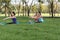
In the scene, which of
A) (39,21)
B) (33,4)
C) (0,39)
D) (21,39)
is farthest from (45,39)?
(33,4)

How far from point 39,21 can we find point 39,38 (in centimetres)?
1042

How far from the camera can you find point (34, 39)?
933 centimetres

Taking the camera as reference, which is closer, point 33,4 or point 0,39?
point 0,39

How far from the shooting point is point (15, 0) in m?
74.0

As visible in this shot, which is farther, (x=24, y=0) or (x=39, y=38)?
(x=24, y=0)

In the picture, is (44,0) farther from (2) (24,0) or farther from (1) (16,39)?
(1) (16,39)

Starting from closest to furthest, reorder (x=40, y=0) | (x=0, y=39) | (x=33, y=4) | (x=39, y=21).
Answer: (x=0, y=39)
(x=39, y=21)
(x=40, y=0)
(x=33, y=4)

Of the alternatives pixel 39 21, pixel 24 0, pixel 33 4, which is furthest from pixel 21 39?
pixel 33 4

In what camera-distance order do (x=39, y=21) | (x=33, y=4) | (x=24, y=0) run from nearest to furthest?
(x=39, y=21) → (x=24, y=0) → (x=33, y=4)

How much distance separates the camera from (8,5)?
6153 cm

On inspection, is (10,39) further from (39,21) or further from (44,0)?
(44,0)

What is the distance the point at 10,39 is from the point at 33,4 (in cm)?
6135

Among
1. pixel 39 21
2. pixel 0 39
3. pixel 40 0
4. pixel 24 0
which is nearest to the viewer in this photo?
pixel 0 39

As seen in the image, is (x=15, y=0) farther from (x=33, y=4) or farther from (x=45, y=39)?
(x=45, y=39)
